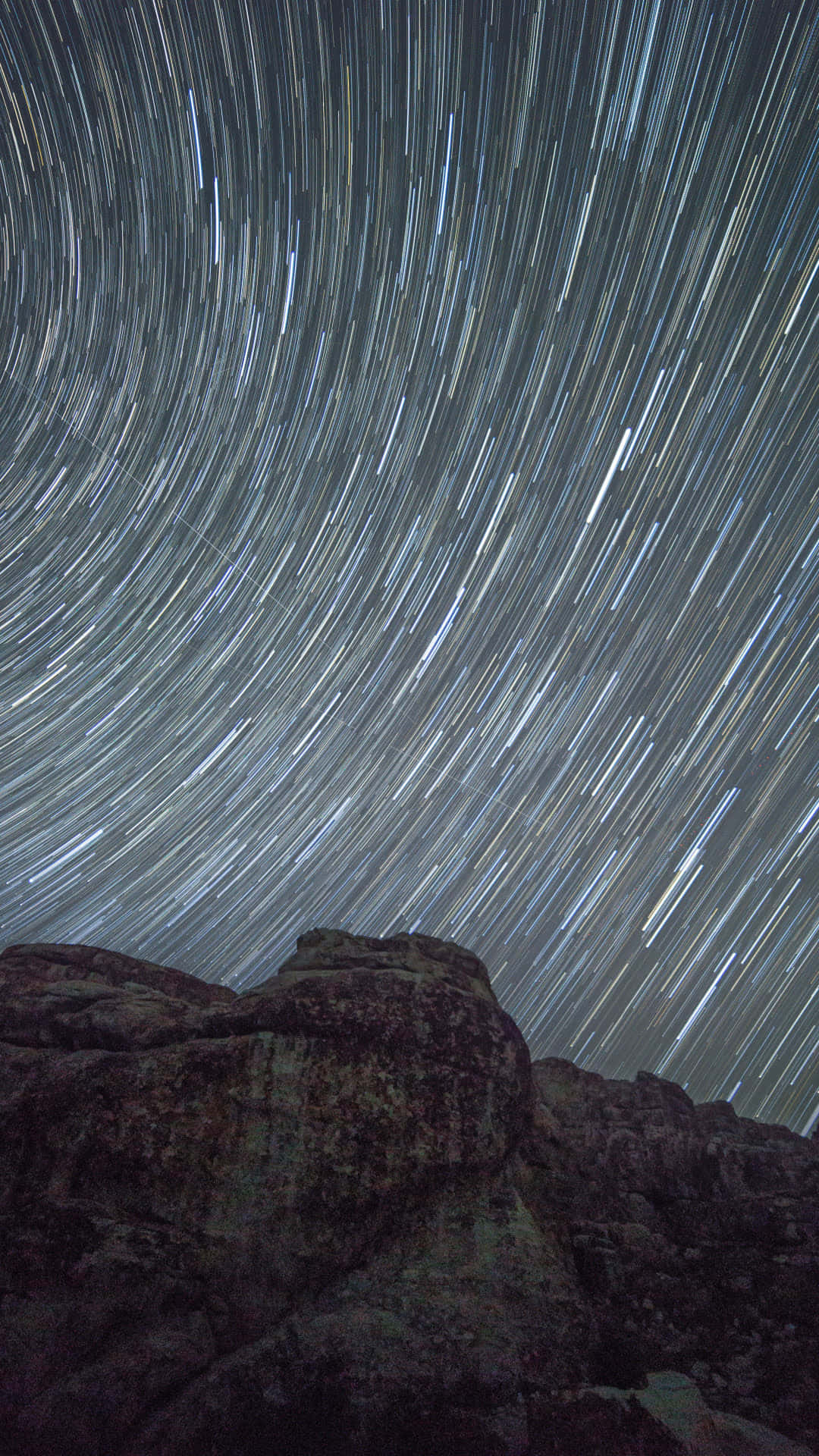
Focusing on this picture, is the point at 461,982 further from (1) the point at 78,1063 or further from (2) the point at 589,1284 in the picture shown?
(1) the point at 78,1063

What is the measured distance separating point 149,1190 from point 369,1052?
3104mm

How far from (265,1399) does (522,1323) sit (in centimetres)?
280

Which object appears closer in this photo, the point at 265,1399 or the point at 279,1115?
the point at 265,1399

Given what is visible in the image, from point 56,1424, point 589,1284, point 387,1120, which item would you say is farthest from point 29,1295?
point 589,1284

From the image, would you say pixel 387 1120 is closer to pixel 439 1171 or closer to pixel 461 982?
pixel 439 1171

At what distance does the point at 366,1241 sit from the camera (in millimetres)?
8602

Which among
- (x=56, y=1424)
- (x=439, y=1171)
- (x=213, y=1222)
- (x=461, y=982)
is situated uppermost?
(x=461, y=982)

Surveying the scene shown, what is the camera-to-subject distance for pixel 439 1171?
30.4 ft

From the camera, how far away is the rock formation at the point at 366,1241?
6645 mm

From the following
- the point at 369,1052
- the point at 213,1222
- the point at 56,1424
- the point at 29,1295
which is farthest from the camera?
the point at 369,1052

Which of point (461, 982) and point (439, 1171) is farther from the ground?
point (461, 982)

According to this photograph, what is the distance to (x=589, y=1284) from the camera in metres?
8.70

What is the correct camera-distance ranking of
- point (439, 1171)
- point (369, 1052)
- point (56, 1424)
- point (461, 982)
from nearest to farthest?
point (56, 1424) < point (439, 1171) < point (369, 1052) < point (461, 982)

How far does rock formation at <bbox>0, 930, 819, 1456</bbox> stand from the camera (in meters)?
6.64
